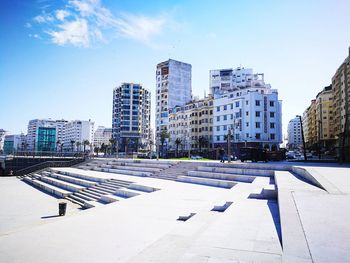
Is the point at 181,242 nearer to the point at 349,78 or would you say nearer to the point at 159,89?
the point at 349,78

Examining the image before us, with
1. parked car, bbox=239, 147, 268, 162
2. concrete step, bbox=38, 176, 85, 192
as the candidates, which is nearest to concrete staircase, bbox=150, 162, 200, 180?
concrete step, bbox=38, 176, 85, 192

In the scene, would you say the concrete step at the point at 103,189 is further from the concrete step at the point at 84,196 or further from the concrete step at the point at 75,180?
the concrete step at the point at 75,180

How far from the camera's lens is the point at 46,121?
182m

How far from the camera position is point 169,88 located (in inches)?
3418

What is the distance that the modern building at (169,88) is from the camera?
285 ft

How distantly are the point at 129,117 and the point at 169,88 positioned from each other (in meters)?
32.9

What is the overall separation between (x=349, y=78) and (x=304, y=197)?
2297 inches

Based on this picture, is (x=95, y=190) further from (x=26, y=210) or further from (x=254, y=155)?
(x=254, y=155)

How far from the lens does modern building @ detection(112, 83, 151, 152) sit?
11144 centimetres

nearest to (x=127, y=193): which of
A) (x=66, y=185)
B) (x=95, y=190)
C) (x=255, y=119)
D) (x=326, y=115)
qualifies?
(x=95, y=190)

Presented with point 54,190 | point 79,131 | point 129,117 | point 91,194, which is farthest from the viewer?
point 79,131

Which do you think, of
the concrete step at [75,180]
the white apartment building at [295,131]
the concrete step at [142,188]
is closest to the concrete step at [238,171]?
the concrete step at [142,188]

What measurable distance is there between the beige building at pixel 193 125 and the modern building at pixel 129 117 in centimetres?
3313

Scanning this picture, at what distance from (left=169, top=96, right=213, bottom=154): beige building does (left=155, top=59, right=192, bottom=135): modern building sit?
6684 millimetres
